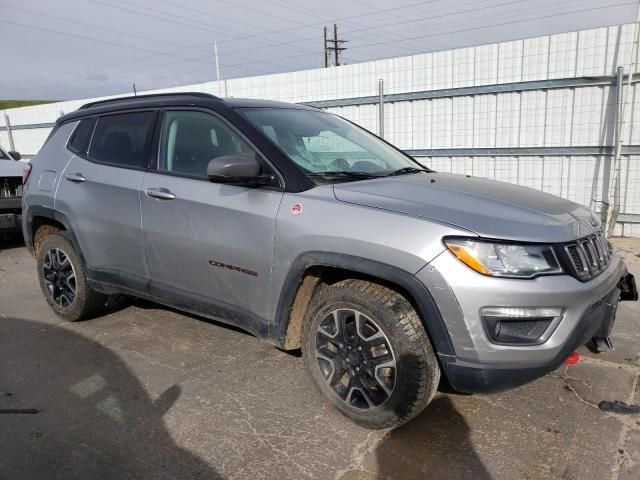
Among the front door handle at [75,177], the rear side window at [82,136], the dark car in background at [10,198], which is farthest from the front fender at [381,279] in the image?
the dark car in background at [10,198]

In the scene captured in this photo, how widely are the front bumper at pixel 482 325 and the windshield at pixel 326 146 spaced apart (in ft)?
3.31

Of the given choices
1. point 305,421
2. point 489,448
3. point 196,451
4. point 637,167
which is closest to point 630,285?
point 489,448

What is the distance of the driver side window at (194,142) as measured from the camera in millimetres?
3211

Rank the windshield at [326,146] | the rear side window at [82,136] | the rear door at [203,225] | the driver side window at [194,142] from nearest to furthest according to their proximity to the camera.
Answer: the rear door at [203,225] < the windshield at [326,146] < the driver side window at [194,142] < the rear side window at [82,136]

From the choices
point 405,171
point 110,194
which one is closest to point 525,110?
point 405,171

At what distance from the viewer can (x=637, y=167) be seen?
22.2 feet

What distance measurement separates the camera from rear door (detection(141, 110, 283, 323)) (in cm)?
295

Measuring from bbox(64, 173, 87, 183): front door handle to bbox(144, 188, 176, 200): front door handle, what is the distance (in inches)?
32.5

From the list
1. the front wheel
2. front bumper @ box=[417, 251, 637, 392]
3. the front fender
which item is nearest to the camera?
front bumper @ box=[417, 251, 637, 392]

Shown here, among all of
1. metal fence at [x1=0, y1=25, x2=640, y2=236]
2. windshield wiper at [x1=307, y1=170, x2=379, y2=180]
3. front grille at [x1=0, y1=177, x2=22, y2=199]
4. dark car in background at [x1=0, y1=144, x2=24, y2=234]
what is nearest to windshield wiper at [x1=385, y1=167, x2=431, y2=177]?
windshield wiper at [x1=307, y1=170, x2=379, y2=180]

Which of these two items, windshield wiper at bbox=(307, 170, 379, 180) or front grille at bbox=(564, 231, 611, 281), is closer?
front grille at bbox=(564, 231, 611, 281)

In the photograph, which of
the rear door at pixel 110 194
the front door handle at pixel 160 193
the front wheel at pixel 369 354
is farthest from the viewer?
the rear door at pixel 110 194

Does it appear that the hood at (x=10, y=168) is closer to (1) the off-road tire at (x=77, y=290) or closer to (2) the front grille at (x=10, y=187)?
(2) the front grille at (x=10, y=187)

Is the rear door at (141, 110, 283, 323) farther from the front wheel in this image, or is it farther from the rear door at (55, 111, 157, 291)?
the front wheel
